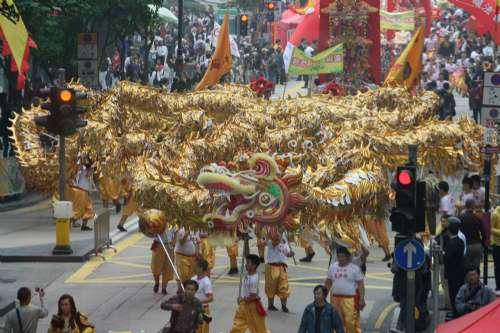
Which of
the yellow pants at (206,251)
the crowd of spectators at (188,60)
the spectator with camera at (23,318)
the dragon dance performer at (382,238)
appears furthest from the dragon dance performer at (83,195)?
the crowd of spectators at (188,60)

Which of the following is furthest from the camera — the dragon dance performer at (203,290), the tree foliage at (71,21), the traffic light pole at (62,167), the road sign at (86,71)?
the road sign at (86,71)

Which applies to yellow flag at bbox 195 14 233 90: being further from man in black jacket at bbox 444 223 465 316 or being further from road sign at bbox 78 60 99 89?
man in black jacket at bbox 444 223 465 316

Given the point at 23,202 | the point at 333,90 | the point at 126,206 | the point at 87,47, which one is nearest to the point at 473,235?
the point at 126,206

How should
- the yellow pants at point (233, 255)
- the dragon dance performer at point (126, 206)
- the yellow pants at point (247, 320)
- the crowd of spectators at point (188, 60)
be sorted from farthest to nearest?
the crowd of spectators at point (188, 60), the yellow pants at point (233, 255), the dragon dance performer at point (126, 206), the yellow pants at point (247, 320)

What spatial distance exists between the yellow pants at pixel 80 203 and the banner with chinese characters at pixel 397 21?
29532mm

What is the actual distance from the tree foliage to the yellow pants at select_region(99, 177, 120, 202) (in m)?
4.88

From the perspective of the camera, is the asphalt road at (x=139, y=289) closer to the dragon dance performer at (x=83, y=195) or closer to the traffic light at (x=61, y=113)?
the dragon dance performer at (x=83, y=195)

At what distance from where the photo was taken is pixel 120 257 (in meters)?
26.7

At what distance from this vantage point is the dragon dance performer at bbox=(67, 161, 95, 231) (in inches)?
1153

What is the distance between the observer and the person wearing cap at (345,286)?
1919cm

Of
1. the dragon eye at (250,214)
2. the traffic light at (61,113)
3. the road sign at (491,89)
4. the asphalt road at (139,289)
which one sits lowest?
the asphalt road at (139,289)

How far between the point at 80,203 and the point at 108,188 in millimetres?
848

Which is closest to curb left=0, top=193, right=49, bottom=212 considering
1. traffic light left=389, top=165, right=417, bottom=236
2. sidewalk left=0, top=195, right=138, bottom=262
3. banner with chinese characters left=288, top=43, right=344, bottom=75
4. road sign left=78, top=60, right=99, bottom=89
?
sidewalk left=0, top=195, right=138, bottom=262

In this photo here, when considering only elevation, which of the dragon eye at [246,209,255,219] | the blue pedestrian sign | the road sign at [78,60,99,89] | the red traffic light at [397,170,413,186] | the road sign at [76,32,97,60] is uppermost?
the road sign at [76,32,97,60]
